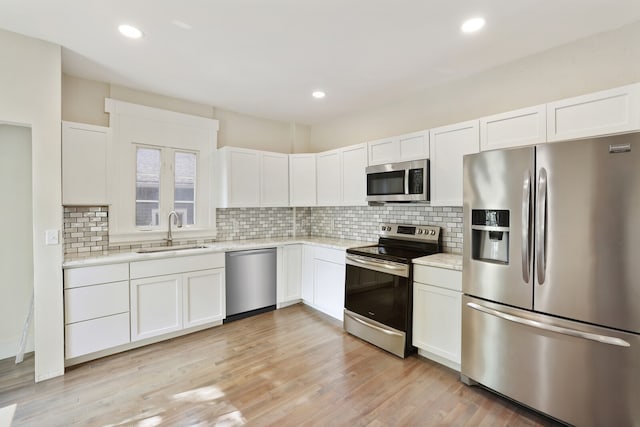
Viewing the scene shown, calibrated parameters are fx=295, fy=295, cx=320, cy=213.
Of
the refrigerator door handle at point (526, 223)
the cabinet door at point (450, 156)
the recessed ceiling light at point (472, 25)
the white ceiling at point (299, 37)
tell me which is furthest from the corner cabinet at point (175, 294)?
the recessed ceiling light at point (472, 25)

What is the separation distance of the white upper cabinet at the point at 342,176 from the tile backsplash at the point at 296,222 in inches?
14.0

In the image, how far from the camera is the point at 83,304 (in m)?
2.63

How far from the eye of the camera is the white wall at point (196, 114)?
305 cm

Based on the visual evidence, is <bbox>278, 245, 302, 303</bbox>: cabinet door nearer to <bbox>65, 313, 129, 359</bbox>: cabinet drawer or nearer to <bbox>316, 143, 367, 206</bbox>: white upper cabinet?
<bbox>316, 143, 367, 206</bbox>: white upper cabinet

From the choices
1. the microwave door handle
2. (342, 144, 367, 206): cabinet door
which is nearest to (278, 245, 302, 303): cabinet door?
(342, 144, 367, 206): cabinet door

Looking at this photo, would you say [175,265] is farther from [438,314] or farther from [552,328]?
[552,328]

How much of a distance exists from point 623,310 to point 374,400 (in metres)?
1.66

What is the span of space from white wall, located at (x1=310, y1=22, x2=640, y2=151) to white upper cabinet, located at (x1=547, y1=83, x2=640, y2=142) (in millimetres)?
430

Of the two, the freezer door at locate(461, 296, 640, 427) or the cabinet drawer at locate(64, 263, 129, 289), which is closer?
the freezer door at locate(461, 296, 640, 427)

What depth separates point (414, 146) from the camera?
310cm

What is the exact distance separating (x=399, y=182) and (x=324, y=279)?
1.56 metres

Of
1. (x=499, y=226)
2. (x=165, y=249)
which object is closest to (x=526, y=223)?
(x=499, y=226)

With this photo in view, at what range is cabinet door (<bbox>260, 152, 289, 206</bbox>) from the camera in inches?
162

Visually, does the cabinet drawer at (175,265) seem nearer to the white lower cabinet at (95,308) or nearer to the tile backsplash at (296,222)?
the white lower cabinet at (95,308)
